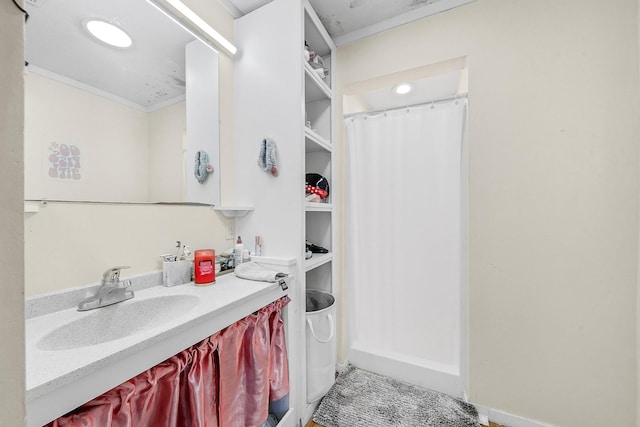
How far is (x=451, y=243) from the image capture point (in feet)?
5.33

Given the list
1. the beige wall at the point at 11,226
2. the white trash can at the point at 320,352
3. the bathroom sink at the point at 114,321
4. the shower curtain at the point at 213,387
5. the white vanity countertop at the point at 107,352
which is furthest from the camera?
the white trash can at the point at 320,352

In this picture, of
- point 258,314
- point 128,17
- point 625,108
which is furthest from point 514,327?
point 128,17

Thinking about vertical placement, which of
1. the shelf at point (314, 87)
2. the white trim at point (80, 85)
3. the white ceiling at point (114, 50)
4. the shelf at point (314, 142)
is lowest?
the shelf at point (314, 142)

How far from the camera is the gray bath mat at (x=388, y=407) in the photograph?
1.38m

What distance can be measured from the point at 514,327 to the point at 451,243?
563mm

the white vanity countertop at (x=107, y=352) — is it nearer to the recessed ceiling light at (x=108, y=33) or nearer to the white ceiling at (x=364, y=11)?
the recessed ceiling light at (x=108, y=33)

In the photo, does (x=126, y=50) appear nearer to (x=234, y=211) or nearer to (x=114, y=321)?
(x=234, y=211)

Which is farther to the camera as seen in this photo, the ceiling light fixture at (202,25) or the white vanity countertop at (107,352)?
the ceiling light fixture at (202,25)

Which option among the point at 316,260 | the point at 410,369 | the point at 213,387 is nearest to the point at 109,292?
the point at 213,387

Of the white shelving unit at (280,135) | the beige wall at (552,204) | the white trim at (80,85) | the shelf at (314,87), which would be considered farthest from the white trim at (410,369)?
the white trim at (80,85)

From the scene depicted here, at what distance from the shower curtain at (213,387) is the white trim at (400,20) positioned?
6.22 feet

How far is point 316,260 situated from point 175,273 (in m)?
0.78

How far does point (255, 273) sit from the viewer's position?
125 centimetres

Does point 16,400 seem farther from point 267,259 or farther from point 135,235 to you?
point 267,259
